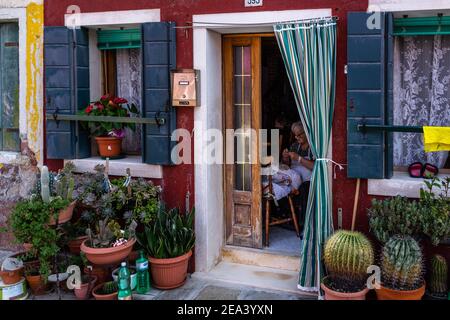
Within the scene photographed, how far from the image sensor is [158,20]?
5.66 meters

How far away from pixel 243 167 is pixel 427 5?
8.28 ft

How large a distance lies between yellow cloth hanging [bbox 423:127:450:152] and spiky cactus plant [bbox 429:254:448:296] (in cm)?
99

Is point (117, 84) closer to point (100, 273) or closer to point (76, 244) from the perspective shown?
point (76, 244)

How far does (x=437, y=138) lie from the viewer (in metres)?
4.55

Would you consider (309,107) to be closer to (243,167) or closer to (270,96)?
(243,167)

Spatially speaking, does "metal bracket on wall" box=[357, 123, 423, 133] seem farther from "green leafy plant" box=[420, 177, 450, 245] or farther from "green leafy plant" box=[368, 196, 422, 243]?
"green leafy plant" box=[368, 196, 422, 243]

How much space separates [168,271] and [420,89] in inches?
121

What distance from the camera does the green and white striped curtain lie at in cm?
496

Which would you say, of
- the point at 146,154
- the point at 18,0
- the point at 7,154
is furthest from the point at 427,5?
the point at 7,154

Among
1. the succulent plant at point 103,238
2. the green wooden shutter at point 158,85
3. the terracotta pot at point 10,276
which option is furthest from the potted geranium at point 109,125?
the terracotta pot at point 10,276

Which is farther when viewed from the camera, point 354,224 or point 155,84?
point 155,84

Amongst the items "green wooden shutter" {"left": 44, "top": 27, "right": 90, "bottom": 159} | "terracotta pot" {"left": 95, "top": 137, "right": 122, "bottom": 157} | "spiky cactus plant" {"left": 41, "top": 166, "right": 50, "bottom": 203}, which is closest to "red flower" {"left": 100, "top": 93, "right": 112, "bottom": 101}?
"green wooden shutter" {"left": 44, "top": 27, "right": 90, "bottom": 159}

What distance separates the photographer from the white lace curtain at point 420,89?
507 centimetres

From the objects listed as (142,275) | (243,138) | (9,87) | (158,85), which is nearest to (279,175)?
(243,138)
